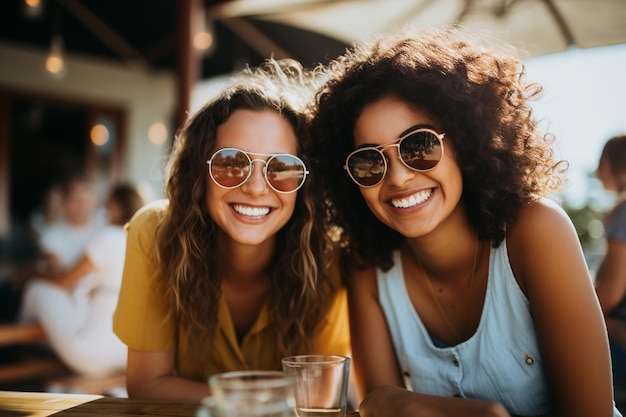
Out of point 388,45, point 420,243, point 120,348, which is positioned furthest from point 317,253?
point 120,348

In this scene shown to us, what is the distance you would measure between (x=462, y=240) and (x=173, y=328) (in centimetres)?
109

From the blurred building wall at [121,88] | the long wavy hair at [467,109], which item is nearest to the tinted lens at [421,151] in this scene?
the long wavy hair at [467,109]

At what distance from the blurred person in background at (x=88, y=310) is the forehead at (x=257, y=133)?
6.61 ft

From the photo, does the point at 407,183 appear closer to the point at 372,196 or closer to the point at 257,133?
the point at 372,196

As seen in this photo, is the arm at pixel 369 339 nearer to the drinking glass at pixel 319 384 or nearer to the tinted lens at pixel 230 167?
the drinking glass at pixel 319 384

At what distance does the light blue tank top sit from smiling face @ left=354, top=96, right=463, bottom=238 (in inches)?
9.7

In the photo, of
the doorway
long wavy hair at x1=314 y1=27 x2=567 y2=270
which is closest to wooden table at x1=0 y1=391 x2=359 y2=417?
long wavy hair at x1=314 y1=27 x2=567 y2=270

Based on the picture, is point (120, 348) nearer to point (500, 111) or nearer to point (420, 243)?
point (420, 243)

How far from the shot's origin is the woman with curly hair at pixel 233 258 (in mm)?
1938

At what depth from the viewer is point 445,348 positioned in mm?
1778

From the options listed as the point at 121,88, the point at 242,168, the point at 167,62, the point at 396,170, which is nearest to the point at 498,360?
the point at 396,170

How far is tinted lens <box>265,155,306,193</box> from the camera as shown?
1.93 metres

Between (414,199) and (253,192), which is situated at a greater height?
(253,192)

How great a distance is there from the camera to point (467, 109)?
5.75 feet
